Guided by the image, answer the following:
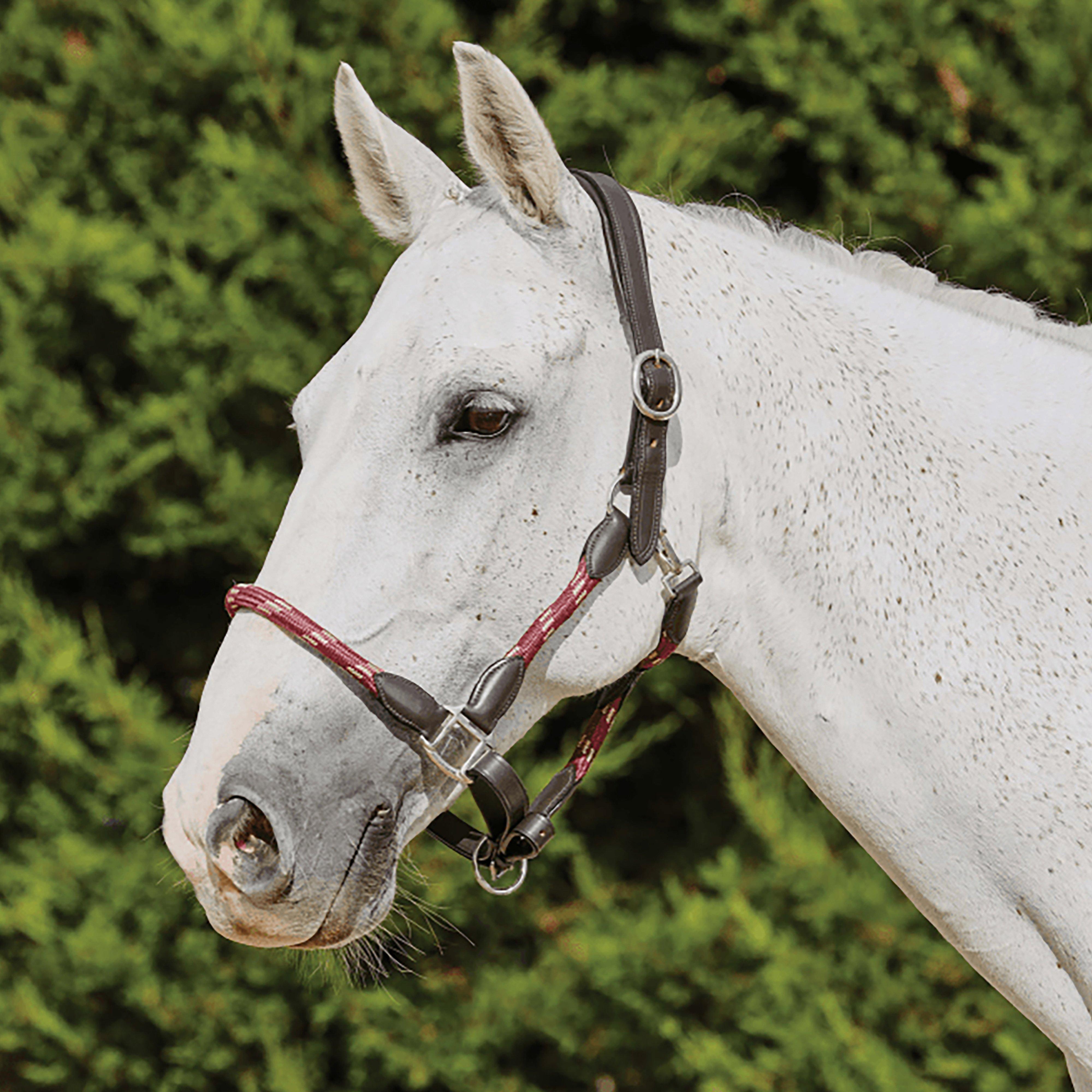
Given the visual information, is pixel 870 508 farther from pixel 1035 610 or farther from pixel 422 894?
pixel 422 894

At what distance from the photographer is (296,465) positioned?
12.5 ft

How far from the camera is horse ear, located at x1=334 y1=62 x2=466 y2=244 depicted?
5.65 feet

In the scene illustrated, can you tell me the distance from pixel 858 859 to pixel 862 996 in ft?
1.34

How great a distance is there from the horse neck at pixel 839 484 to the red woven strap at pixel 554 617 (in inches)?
8.4

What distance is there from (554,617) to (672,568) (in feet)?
0.62

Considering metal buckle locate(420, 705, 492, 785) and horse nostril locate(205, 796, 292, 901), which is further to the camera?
metal buckle locate(420, 705, 492, 785)

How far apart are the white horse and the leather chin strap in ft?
0.08

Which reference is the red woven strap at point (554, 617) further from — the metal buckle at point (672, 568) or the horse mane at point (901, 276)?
the horse mane at point (901, 276)

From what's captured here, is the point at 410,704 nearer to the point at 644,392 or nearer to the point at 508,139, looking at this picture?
the point at 644,392

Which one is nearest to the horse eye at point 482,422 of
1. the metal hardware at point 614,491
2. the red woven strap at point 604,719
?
the metal hardware at point 614,491

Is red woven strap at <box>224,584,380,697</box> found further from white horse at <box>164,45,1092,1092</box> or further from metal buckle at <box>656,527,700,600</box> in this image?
metal buckle at <box>656,527,700,600</box>

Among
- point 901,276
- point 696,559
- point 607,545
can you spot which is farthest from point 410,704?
point 901,276

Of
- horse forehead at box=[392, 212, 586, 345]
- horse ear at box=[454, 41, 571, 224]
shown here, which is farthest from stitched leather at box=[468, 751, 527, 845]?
horse ear at box=[454, 41, 571, 224]

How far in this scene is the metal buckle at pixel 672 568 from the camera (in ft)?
5.02
